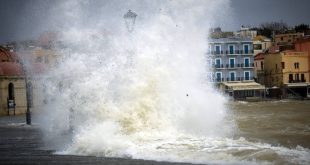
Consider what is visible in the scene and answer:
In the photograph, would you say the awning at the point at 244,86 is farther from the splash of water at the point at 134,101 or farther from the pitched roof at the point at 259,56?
the splash of water at the point at 134,101

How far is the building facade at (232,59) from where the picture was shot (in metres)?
81.1

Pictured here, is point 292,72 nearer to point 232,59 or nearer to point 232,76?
point 232,76

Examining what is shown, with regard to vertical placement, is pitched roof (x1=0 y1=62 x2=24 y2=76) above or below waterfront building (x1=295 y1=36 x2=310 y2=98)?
below

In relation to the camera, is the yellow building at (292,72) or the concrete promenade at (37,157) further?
A: the yellow building at (292,72)

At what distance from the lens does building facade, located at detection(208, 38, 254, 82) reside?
266ft

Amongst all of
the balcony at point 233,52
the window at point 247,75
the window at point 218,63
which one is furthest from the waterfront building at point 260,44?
the window at point 218,63

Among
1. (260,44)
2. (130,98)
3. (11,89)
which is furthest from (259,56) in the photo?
(130,98)

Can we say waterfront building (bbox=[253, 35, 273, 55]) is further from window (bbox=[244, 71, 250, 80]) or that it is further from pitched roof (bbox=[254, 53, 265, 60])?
window (bbox=[244, 71, 250, 80])

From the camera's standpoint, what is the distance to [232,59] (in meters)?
82.0

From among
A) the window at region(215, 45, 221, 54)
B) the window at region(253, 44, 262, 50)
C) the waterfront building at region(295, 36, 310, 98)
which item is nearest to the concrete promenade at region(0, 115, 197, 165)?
the window at region(215, 45, 221, 54)

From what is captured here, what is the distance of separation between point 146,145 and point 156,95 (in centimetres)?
480

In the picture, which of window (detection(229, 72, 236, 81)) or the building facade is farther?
window (detection(229, 72, 236, 81))

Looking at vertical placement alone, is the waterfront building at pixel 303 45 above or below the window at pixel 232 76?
above

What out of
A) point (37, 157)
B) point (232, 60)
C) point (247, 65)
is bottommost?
point (37, 157)
